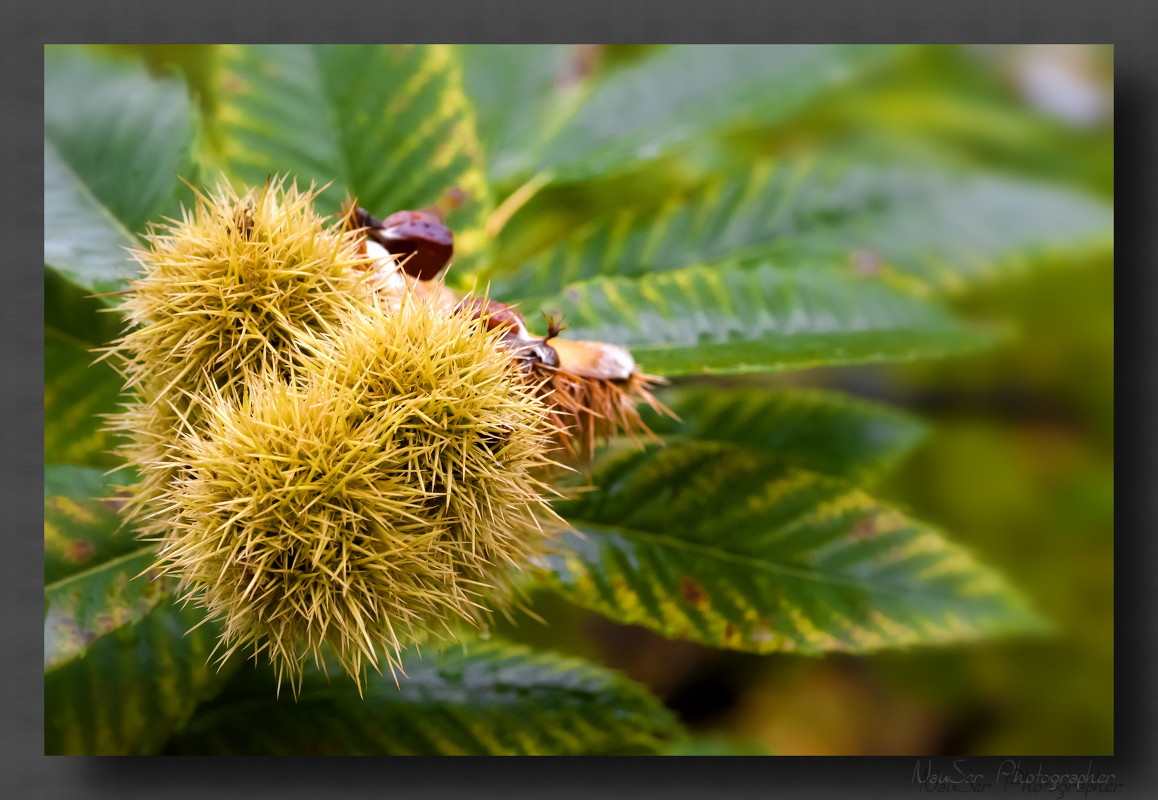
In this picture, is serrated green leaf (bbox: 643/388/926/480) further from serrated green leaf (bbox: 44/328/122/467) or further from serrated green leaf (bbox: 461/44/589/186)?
serrated green leaf (bbox: 44/328/122/467)

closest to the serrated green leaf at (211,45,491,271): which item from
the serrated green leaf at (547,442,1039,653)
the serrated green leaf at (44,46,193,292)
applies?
the serrated green leaf at (44,46,193,292)

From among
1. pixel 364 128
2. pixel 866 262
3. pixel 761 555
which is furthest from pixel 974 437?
pixel 364 128

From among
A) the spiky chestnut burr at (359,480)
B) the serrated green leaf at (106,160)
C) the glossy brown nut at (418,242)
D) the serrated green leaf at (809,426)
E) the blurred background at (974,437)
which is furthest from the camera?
the blurred background at (974,437)

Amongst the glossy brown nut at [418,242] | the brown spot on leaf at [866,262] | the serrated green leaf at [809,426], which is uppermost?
the brown spot on leaf at [866,262]

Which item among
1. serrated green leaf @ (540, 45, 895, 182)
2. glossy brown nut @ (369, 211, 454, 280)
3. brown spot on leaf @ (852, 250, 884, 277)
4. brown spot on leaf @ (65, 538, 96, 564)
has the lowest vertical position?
brown spot on leaf @ (65, 538, 96, 564)

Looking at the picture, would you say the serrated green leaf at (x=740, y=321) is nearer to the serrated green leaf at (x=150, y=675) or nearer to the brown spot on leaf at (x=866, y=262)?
the brown spot on leaf at (x=866, y=262)

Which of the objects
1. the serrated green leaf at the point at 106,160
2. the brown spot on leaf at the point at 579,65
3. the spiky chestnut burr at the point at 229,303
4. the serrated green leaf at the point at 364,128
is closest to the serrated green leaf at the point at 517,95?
the brown spot on leaf at the point at 579,65

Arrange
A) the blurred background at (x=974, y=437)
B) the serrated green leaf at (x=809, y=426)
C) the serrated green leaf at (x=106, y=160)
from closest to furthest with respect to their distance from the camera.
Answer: the serrated green leaf at (x=106, y=160) < the serrated green leaf at (x=809, y=426) < the blurred background at (x=974, y=437)
